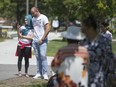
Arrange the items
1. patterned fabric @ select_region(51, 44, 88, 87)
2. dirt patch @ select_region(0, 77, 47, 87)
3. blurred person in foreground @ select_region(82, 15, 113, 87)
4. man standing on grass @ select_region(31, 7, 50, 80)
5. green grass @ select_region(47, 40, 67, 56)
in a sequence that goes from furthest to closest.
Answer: green grass @ select_region(47, 40, 67, 56) → man standing on grass @ select_region(31, 7, 50, 80) → dirt patch @ select_region(0, 77, 47, 87) → blurred person in foreground @ select_region(82, 15, 113, 87) → patterned fabric @ select_region(51, 44, 88, 87)

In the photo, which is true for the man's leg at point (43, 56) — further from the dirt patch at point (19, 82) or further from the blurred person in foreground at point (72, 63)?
the blurred person in foreground at point (72, 63)

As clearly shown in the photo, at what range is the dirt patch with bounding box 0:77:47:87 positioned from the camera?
11094 millimetres

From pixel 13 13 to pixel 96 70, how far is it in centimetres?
6432

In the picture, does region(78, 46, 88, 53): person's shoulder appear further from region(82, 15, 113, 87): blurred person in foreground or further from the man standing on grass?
the man standing on grass

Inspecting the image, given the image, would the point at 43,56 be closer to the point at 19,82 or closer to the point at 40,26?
the point at 40,26

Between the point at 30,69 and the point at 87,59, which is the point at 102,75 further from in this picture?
the point at 30,69

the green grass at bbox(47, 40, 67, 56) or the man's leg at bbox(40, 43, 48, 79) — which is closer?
the man's leg at bbox(40, 43, 48, 79)

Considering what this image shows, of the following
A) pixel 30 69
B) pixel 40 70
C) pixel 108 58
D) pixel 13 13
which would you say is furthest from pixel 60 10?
pixel 13 13

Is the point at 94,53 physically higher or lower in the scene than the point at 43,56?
higher

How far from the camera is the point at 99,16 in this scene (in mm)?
9234

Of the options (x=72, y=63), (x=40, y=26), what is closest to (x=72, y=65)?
(x=72, y=63)

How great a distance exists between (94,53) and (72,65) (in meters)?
0.44

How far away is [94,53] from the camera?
5.73m

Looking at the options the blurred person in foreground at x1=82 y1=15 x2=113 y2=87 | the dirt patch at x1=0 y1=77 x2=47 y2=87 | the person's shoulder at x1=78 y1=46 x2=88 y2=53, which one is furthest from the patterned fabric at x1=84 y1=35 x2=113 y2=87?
the dirt patch at x1=0 y1=77 x2=47 y2=87
